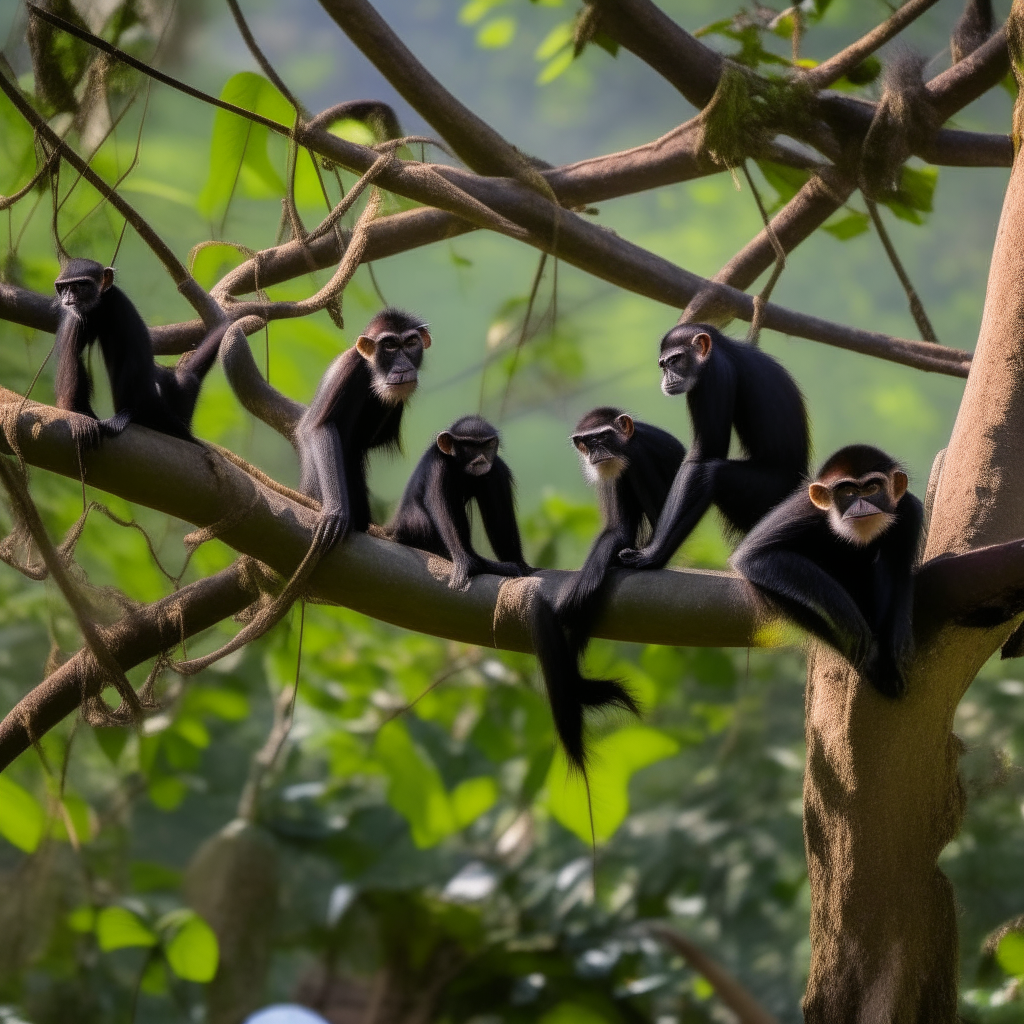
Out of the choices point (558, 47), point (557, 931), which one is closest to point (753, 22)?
point (558, 47)

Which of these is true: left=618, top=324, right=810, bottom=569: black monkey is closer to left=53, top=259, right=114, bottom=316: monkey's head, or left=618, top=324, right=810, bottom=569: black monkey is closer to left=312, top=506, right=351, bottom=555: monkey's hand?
left=312, top=506, right=351, bottom=555: monkey's hand

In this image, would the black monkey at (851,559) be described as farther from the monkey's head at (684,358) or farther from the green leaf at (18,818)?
the green leaf at (18,818)

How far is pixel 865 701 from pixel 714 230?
7.06 meters

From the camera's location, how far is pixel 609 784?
11.6 ft

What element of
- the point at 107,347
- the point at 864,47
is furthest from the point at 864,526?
the point at 864,47

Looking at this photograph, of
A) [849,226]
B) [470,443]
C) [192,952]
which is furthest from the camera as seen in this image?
[849,226]

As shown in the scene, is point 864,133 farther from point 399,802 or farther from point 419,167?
point 399,802

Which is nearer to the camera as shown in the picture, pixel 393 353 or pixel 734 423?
pixel 734 423

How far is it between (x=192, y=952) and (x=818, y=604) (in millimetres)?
2497

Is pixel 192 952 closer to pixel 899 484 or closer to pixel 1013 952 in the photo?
pixel 1013 952

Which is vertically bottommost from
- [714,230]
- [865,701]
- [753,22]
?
[865,701]

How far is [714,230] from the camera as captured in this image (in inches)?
349

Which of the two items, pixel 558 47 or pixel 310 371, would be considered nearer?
pixel 558 47

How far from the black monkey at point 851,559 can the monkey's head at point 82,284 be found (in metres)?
1.65
